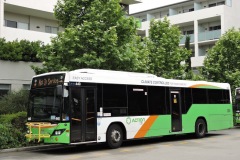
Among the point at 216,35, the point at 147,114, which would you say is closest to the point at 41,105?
Answer: the point at 147,114

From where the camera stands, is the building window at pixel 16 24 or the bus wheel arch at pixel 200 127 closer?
the bus wheel arch at pixel 200 127

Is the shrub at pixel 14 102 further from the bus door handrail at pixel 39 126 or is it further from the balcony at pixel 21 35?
the bus door handrail at pixel 39 126

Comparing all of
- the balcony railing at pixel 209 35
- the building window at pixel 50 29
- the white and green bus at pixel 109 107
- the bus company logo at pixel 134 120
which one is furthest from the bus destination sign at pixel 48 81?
the balcony railing at pixel 209 35

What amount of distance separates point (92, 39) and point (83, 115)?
20.0 feet

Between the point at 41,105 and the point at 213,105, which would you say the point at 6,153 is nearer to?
the point at 41,105

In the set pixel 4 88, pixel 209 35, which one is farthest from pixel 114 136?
pixel 209 35

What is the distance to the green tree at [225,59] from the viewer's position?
107 feet

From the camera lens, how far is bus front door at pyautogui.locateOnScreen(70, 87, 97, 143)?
1375 cm

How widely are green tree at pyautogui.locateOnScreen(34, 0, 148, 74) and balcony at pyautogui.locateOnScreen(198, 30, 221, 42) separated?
92.6 ft

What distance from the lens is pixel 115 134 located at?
15.2m

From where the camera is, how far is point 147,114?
55.2ft

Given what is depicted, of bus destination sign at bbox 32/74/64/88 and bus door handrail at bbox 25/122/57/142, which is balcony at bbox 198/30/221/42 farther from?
bus door handrail at bbox 25/122/57/142

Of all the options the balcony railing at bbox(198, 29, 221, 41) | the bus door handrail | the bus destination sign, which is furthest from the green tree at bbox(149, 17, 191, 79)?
the balcony railing at bbox(198, 29, 221, 41)

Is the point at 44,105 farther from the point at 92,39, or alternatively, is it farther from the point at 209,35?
the point at 209,35
